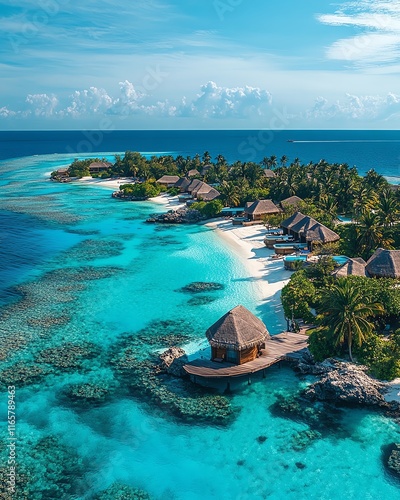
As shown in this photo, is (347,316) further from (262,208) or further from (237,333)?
(262,208)

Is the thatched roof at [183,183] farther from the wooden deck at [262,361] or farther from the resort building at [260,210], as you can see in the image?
the wooden deck at [262,361]

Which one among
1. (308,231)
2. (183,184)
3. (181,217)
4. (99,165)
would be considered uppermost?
(99,165)

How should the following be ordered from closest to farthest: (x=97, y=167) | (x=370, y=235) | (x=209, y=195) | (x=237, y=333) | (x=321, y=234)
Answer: (x=237, y=333) → (x=370, y=235) → (x=321, y=234) → (x=209, y=195) → (x=97, y=167)

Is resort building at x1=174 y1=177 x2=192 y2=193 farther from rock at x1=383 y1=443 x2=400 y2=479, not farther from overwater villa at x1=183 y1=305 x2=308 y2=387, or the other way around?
rock at x1=383 y1=443 x2=400 y2=479

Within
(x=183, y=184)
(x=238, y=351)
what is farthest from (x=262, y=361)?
(x=183, y=184)

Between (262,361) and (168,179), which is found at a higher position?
(168,179)

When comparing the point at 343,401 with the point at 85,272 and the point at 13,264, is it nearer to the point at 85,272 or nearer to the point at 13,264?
the point at 85,272
